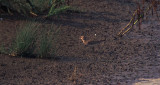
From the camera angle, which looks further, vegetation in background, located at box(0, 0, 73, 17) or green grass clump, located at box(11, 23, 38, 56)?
vegetation in background, located at box(0, 0, 73, 17)

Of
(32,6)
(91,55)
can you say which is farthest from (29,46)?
(32,6)

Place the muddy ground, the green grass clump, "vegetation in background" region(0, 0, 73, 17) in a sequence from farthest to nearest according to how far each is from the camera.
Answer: "vegetation in background" region(0, 0, 73, 17), the green grass clump, the muddy ground

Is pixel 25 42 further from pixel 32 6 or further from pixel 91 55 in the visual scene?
pixel 32 6

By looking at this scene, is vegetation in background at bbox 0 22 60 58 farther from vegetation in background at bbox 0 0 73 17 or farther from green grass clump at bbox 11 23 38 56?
vegetation in background at bbox 0 0 73 17

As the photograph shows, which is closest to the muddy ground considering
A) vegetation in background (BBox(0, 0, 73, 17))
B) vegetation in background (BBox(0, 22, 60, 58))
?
vegetation in background (BBox(0, 22, 60, 58))

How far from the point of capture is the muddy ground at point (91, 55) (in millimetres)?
6930

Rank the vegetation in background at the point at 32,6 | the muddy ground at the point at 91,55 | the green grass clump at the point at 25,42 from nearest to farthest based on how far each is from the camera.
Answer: the muddy ground at the point at 91,55, the green grass clump at the point at 25,42, the vegetation in background at the point at 32,6

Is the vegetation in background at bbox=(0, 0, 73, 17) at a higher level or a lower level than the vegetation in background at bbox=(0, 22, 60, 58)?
higher

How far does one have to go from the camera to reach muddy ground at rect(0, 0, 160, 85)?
6930mm

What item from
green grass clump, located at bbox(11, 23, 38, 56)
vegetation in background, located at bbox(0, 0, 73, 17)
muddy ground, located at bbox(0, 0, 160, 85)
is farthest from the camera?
vegetation in background, located at bbox(0, 0, 73, 17)

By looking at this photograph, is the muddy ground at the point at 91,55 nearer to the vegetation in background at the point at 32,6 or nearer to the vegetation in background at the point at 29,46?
the vegetation in background at the point at 29,46

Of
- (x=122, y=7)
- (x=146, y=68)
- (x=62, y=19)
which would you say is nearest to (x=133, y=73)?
(x=146, y=68)

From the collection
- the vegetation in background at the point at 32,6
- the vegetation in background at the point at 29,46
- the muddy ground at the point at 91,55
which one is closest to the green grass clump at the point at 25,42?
the vegetation in background at the point at 29,46

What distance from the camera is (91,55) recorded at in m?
8.46
